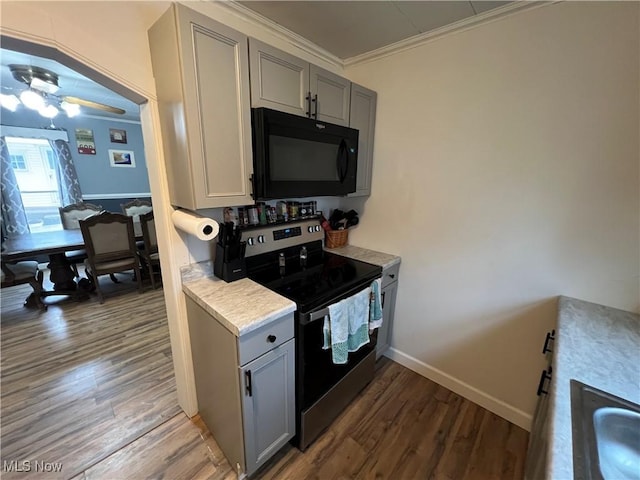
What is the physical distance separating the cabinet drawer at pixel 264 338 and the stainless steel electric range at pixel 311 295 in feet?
0.24

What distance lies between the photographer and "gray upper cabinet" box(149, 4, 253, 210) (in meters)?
1.11

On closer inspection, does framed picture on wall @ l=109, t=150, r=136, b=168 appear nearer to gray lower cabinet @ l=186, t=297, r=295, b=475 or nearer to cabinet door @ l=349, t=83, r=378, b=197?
gray lower cabinet @ l=186, t=297, r=295, b=475

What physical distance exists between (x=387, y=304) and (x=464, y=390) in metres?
0.79

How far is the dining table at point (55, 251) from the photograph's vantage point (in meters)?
2.74

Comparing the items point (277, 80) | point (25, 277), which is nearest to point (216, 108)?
point (277, 80)

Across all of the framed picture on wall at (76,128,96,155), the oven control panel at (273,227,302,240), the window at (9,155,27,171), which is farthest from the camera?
the framed picture on wall at (76,128,96,155)

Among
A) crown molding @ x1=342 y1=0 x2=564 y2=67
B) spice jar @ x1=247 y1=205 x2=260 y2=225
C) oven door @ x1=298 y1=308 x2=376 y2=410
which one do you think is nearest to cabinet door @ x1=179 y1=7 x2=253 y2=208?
spice jar @ x1=247 y1=205 x2=260 y2=225

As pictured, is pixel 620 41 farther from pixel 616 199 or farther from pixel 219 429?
pixel 219 429

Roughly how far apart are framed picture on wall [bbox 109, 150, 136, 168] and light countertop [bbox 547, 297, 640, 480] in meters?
6.64

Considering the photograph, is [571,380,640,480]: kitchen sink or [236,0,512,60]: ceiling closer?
[571,380,640,480]: kitchen sink

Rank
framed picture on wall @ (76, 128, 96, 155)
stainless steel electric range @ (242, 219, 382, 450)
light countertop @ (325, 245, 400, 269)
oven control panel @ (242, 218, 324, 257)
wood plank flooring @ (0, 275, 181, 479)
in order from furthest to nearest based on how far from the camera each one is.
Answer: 1. framed picture on wall @ (76, 128, 96, 155)
2. light countertop @ (325, 245, 400, 269)
3. oven control panel @ (242, 218, 324, 257)
4. wood plank flooring @ (0, 275, 181, 479)
5. stainless steel electric range @ (242, 219, 382, 450)

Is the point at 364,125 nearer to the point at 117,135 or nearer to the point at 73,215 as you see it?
the point at 73,215

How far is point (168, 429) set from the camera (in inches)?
65.8

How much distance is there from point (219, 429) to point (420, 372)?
151 cm
